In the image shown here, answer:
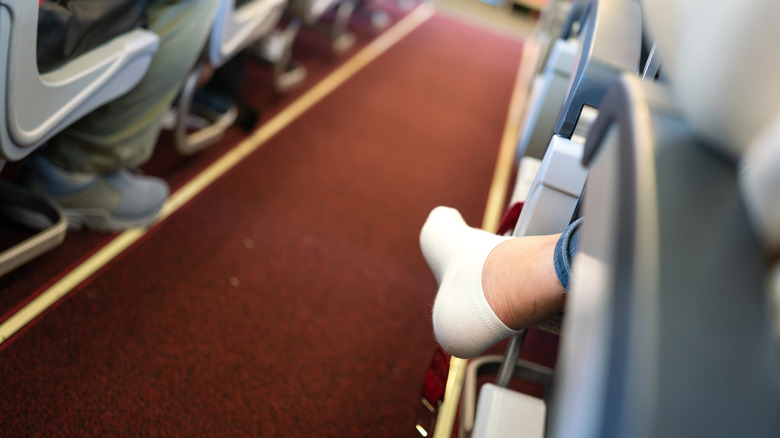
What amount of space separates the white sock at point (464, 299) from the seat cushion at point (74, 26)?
0.71 m

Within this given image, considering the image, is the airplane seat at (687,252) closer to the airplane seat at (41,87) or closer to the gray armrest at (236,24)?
the airplane seat at (41,87)

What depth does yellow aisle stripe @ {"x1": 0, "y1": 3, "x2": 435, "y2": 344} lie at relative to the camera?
1.13 m

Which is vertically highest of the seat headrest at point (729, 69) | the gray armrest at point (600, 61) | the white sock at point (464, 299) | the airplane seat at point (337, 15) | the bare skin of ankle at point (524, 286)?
the seat headrest at point (729, 69)

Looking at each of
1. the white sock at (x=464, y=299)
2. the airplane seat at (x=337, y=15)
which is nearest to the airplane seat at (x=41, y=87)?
the white sock at (x=464, y=299)

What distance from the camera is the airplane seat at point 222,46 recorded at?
1.47m

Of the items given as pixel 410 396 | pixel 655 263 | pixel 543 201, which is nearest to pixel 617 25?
pixel 543 201

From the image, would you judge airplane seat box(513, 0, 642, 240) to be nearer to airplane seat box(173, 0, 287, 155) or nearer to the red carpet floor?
the red carpet floor

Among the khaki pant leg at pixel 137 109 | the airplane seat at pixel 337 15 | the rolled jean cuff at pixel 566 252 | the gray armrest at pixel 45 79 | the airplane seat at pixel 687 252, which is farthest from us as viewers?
the airplane seat at pixel 337 15

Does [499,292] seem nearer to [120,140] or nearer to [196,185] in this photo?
[120,140]

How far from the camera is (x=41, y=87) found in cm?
94

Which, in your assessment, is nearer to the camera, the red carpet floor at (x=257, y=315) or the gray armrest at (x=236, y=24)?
the red carpet floor at (x=257, y=315)

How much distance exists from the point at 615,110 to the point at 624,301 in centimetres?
15

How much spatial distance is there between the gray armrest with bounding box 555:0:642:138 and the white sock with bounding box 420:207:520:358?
0.18 metres

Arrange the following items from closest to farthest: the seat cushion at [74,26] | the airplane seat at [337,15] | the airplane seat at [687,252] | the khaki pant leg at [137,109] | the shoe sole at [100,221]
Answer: the airplane seat at [687,252] → the seat cushion at [74,26] → the khaki pant leg at [137,109] → the shoe sole at [100,221] → the airplane seat at [337,15]
